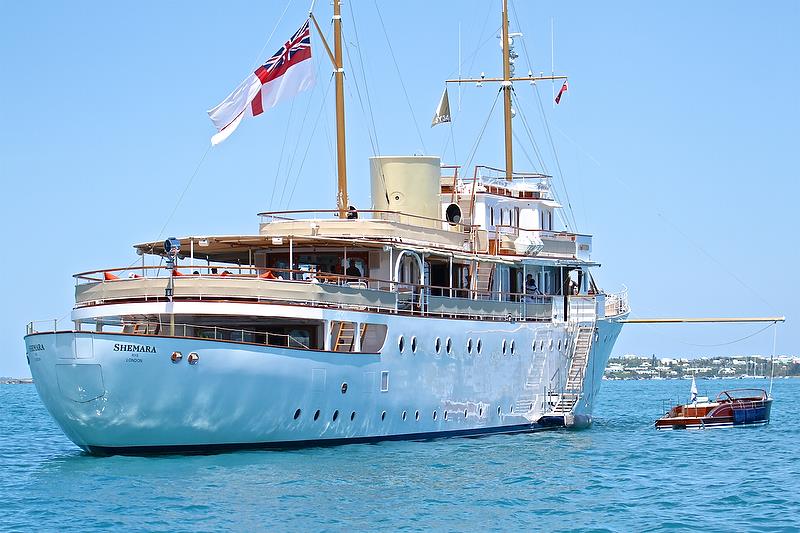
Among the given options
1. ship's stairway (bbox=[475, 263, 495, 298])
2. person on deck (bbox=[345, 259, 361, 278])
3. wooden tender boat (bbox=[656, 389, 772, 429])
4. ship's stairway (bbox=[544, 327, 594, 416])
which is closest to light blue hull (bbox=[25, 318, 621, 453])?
person on deck (bbox=[345, 259, 361, 278])

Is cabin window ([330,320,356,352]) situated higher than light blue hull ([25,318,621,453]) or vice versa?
cabin window ([330,320,356,352])

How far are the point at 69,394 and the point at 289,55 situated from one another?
12.2 metres

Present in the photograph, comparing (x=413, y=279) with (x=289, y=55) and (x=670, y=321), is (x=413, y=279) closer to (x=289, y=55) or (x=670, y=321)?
(x=289, y=55)

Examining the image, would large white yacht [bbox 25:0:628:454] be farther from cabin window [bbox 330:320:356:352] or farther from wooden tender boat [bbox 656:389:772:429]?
wooden tender boat [bbox 656:389:772:429]

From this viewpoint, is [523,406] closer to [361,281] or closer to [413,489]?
[361,281]

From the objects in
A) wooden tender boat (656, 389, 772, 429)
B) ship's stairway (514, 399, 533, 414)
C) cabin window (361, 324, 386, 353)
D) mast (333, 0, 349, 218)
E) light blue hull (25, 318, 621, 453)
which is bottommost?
wooden tender boat (656, 389, 772, 429)

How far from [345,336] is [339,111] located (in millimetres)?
8780

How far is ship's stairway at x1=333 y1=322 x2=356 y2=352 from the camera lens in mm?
34469

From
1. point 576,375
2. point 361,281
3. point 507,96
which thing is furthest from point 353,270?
point 507,96

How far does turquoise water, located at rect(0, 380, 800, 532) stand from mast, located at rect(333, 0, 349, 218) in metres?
8.46

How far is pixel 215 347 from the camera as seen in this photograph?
1195 inches

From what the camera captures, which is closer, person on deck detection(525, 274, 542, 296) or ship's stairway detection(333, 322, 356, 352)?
ship's stairway detection(333, 322, 356, 352)

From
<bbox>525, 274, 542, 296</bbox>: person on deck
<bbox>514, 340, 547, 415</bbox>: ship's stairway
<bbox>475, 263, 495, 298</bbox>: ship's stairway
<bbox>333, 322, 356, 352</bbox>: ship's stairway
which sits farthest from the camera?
<bbox>525, 274, 542, 296</bbox>: person on deck

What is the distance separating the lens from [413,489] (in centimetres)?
2759
